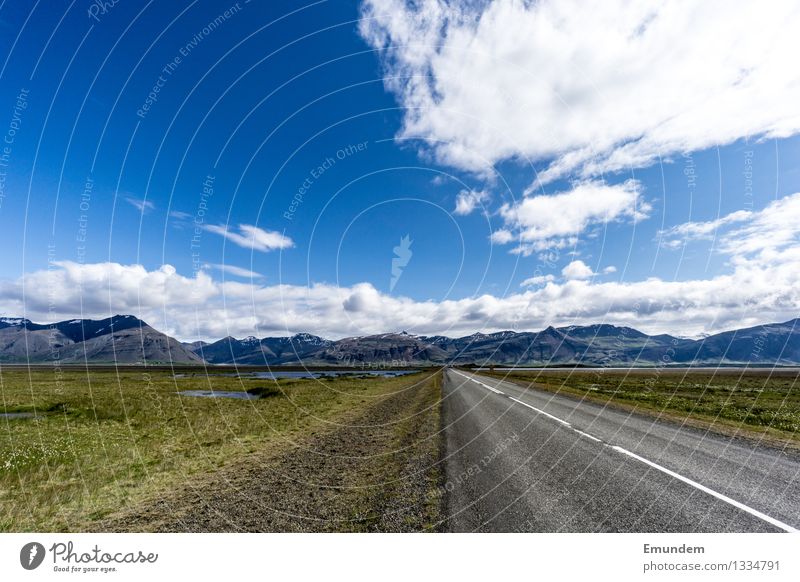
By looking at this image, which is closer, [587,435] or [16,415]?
[587,435]

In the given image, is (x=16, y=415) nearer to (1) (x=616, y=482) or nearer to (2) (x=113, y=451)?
(2) (x=113, y=451)

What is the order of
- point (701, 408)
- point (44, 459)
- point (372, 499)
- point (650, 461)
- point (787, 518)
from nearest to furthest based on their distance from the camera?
point (787, 518) → point (372, 499) → point (650, 461) → point (44, 459) → point (701, 408)

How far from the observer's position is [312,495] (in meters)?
8.70

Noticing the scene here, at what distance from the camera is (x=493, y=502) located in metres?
7.42

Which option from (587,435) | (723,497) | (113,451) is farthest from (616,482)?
(113,451)

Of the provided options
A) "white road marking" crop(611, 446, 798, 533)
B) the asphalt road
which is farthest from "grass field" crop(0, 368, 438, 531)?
"white road marking" crop(611, 446, 798, 533)

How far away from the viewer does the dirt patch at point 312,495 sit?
7188 mm

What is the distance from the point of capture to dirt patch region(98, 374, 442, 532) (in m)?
7.19

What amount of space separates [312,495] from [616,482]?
6.68 m

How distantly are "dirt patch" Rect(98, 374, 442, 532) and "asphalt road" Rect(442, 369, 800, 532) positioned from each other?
81cm

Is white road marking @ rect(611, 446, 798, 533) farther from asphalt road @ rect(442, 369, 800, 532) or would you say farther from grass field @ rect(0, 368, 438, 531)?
grass field @ rect(0, 368, 438, 531)

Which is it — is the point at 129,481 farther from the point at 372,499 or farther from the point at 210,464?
the point at 372,499
